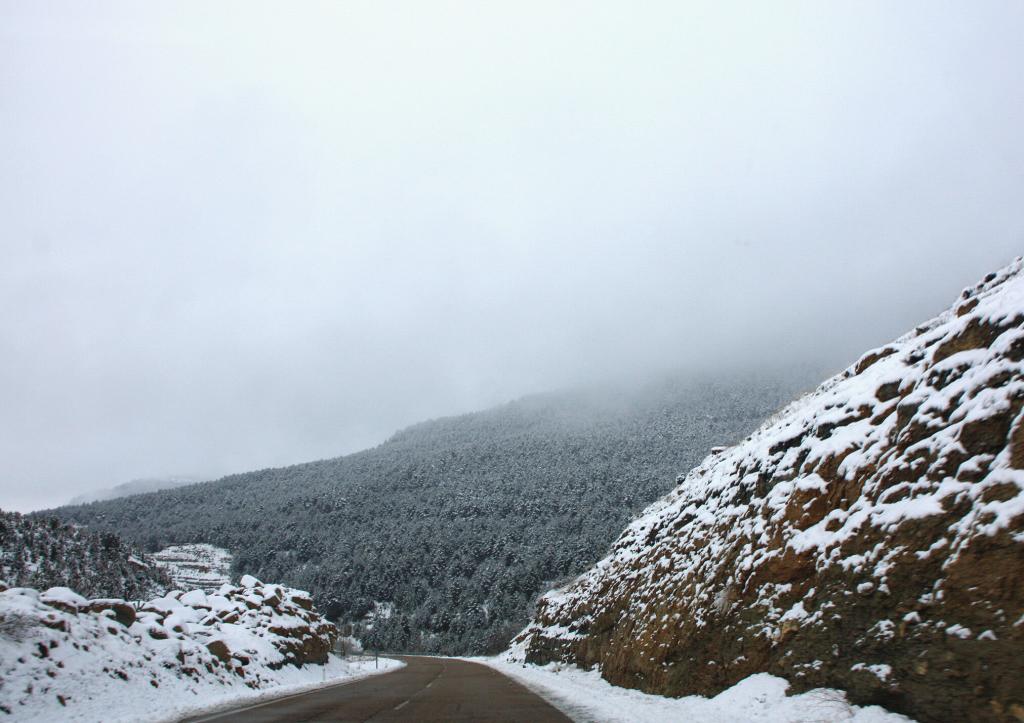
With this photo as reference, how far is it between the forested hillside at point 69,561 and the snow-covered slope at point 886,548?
95.9 meters

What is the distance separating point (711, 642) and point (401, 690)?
11339 millimetres

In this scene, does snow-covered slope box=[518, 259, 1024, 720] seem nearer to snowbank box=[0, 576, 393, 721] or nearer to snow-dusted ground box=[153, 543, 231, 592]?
snowbank box=[0, 576, 393, 721]

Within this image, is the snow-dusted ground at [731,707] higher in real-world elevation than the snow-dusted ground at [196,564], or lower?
higher

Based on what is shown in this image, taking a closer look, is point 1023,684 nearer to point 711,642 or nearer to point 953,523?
point 953,523

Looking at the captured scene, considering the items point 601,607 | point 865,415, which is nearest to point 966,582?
point 865,415

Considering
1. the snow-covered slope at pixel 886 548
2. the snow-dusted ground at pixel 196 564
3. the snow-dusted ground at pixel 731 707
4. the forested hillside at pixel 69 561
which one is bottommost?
the snow-dusted ground at pixel 196 564

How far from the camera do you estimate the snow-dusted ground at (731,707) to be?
28.6 ft

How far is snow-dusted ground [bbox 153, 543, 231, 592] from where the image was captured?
136212 millimetres

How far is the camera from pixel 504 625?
11162cm

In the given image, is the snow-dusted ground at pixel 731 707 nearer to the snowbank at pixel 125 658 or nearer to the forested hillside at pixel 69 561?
the snowbank at pixel 125 658

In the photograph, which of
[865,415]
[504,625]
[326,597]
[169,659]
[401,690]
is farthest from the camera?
[326,597]

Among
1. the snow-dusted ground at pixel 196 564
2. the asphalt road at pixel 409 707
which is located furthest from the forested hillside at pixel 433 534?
the asphalt road at pixel 409 707

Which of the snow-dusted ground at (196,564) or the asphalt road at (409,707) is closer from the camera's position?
the asphalt road at (409,707)

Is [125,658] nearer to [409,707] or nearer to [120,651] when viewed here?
[120,651]
